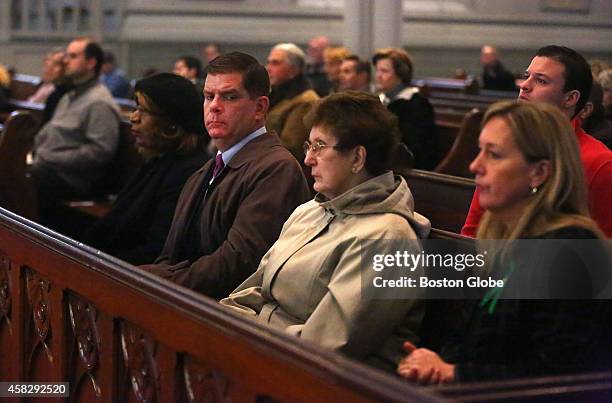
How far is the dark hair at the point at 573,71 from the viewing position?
356 centimetres

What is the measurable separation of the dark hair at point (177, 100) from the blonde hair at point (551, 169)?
238 centimetres

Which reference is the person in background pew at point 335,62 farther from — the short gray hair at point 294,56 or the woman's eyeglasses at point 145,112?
the woman's eyeglasses at point 145,112

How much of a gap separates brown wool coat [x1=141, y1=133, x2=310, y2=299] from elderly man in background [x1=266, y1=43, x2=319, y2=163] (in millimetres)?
2302

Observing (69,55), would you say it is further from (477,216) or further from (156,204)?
(477,216)

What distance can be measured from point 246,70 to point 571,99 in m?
1.17

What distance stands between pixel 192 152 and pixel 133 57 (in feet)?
38.0

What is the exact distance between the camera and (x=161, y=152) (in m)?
4.84

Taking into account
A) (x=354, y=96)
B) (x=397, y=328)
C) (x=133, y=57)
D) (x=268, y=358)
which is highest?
(x=354, y=96)

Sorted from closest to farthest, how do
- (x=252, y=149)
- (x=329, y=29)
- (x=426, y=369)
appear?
(x=426, y=369) → (x=252, y=149) → (x=329, y=29)

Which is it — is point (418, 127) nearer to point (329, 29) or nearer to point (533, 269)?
point (533, 269)

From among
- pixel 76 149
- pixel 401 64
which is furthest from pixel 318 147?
pixel 401 64

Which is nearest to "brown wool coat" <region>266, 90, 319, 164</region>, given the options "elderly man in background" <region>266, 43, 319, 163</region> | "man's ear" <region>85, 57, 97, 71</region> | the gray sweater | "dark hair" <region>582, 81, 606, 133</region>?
"elderly man in background" <region>266, 43, 319, 163</region>

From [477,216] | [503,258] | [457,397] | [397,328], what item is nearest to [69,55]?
[477,216]

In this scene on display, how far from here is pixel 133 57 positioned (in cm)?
1609
